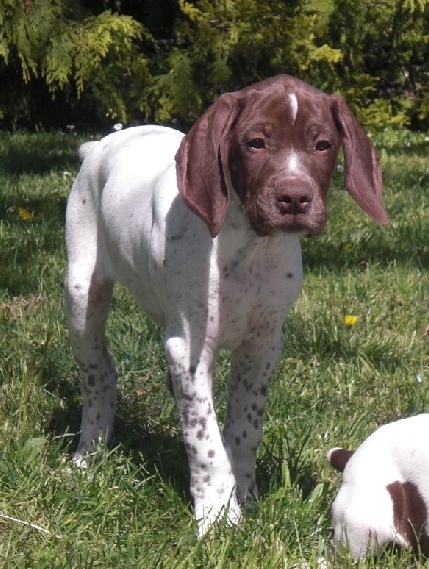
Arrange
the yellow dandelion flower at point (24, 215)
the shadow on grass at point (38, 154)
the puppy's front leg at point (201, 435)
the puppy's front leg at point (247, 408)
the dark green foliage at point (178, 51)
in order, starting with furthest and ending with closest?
the dark green foliage at point (178, 51)
the shadow on grass at point (38, 154)
the yellow dandelion flower at point (24, 215)
the puppy's front leg at point (247, 408)
the puppy's front leg at point (201, 435)

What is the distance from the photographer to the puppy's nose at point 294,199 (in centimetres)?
303

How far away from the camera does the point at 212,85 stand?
1098 centimetres

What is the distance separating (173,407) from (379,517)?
142 cm

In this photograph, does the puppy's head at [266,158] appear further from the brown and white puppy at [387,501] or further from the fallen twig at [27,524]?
the fallen twig at [27,524]

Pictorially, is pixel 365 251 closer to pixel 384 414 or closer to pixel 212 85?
pixel 384 414

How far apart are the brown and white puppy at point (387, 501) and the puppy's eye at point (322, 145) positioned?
0.82m

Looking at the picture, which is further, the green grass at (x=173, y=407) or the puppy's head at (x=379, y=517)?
the green grass at (x=173, y=407)

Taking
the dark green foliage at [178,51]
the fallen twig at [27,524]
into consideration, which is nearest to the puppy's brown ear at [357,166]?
the fallen twig at [27,524]

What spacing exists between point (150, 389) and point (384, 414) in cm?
93

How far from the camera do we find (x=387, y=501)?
306 centimetres

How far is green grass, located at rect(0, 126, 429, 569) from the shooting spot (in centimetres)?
325

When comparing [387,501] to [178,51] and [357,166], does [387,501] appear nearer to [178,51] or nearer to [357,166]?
[357,166]

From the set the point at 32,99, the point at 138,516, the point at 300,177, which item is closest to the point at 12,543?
the point at 138,516

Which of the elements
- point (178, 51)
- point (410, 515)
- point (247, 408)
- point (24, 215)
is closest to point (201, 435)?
point (247, 408)
